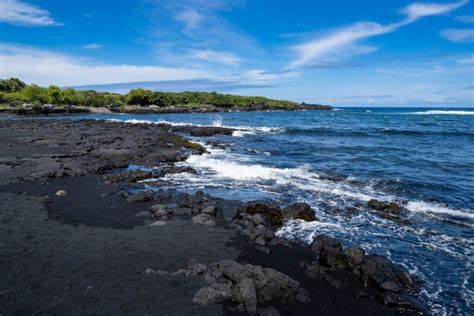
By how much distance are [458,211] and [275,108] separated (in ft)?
569

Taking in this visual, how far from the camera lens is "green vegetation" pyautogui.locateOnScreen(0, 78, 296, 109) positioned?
129 meters

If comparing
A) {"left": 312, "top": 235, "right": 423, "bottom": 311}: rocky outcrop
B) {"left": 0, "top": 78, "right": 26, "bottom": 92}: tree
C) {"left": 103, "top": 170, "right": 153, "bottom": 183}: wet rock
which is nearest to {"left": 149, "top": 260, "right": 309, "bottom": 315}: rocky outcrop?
{"left": 312, "top": 235, "right": 423, "bottom": 311}: rocky outcrop

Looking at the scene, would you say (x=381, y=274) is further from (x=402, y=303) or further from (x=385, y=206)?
(x=385, y=206)

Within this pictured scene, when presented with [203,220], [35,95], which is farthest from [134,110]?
[203,220]

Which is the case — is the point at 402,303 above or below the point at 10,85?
below

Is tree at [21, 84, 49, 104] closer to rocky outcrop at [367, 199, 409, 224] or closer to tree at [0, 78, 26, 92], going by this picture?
tree at [0, 78, 26, 92]

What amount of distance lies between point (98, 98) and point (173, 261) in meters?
154

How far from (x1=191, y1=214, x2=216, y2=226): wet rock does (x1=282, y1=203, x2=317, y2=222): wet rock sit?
3446mm

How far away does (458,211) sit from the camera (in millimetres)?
16719

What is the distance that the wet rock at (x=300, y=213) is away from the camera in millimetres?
14967

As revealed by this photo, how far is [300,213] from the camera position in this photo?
1504 centimetres

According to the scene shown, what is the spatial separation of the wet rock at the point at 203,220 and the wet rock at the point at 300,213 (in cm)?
345

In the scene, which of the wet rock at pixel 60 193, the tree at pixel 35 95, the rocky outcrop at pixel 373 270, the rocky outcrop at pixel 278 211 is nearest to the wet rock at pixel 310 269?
the rocky outcrop at pixel 373 270

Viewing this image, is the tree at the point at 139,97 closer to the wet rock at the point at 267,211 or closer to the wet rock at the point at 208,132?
the wet rock at the point at 208,132
